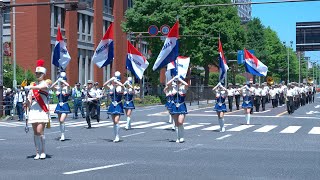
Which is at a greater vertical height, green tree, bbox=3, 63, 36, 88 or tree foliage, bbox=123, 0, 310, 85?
tree foliage, bbox=123, 0, 310, 85

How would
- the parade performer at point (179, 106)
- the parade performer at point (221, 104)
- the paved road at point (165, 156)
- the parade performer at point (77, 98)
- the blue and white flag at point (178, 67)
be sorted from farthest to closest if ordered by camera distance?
the parade performer at point (77, 98) → the parade performer at point (221, 104) → the blue and white flag at point (178, 67) → the parade performer at point (179, 106) → the paved road at point (165, 156)

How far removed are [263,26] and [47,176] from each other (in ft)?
268

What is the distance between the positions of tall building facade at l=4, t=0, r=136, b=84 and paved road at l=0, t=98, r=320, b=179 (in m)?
25.0

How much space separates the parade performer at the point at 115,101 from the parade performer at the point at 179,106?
1675mm

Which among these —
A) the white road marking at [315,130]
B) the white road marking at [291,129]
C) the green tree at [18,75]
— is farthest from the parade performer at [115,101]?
the green tree at [18,75]

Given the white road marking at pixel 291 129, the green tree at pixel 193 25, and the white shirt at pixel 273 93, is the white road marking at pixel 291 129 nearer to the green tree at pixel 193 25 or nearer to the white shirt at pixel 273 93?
the white shirt at pixel 273 93

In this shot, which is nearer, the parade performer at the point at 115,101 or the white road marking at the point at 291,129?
the parade performer at the point at 115,101

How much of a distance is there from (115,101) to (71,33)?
35351 millimetres

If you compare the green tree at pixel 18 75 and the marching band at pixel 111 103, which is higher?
the green tree at pixel 18 75

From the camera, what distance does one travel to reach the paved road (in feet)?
35.0

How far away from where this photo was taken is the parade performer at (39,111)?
1260 cm

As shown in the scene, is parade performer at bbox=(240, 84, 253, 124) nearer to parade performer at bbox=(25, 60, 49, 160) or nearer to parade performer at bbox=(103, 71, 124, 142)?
parade performer at bbox=(103, 71, 124, 142)

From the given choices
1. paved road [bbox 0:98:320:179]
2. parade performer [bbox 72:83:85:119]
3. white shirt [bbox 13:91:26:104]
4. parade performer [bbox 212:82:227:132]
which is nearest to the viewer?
paved road [bbox 0:98:320:179]

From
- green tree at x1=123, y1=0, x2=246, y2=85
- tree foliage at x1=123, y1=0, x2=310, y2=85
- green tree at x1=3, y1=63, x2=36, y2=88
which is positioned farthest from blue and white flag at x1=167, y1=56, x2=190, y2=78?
green tree at x1=123, y1=0, x2=246, y2=85
